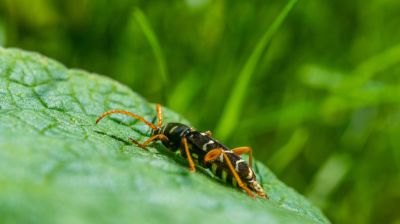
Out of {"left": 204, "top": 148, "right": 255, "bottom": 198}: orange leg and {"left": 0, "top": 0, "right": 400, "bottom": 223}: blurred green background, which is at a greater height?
{"left": 0, "top": 0, "right": 400, "bottom": 223}: blurred green background

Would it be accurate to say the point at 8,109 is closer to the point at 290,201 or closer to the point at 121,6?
the point at 290,201

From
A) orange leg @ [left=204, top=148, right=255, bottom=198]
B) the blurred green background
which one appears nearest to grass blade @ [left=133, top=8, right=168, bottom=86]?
the blurred green background

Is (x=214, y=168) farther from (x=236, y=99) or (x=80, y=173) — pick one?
→ (x=236, y=99)

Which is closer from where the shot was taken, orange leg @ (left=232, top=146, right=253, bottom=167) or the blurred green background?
orange leg @ (left=232, top=146, right=253, bottom=167)

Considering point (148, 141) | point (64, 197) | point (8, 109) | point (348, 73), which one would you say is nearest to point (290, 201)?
point (148, 141)

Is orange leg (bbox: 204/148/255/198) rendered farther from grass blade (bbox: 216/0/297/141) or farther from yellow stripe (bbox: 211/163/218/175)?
grass blade (bbox: 216/0/297/141)

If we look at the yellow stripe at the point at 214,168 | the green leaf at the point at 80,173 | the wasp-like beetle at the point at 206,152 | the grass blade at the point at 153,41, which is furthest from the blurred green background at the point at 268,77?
the green leaf at the point at 80,173
